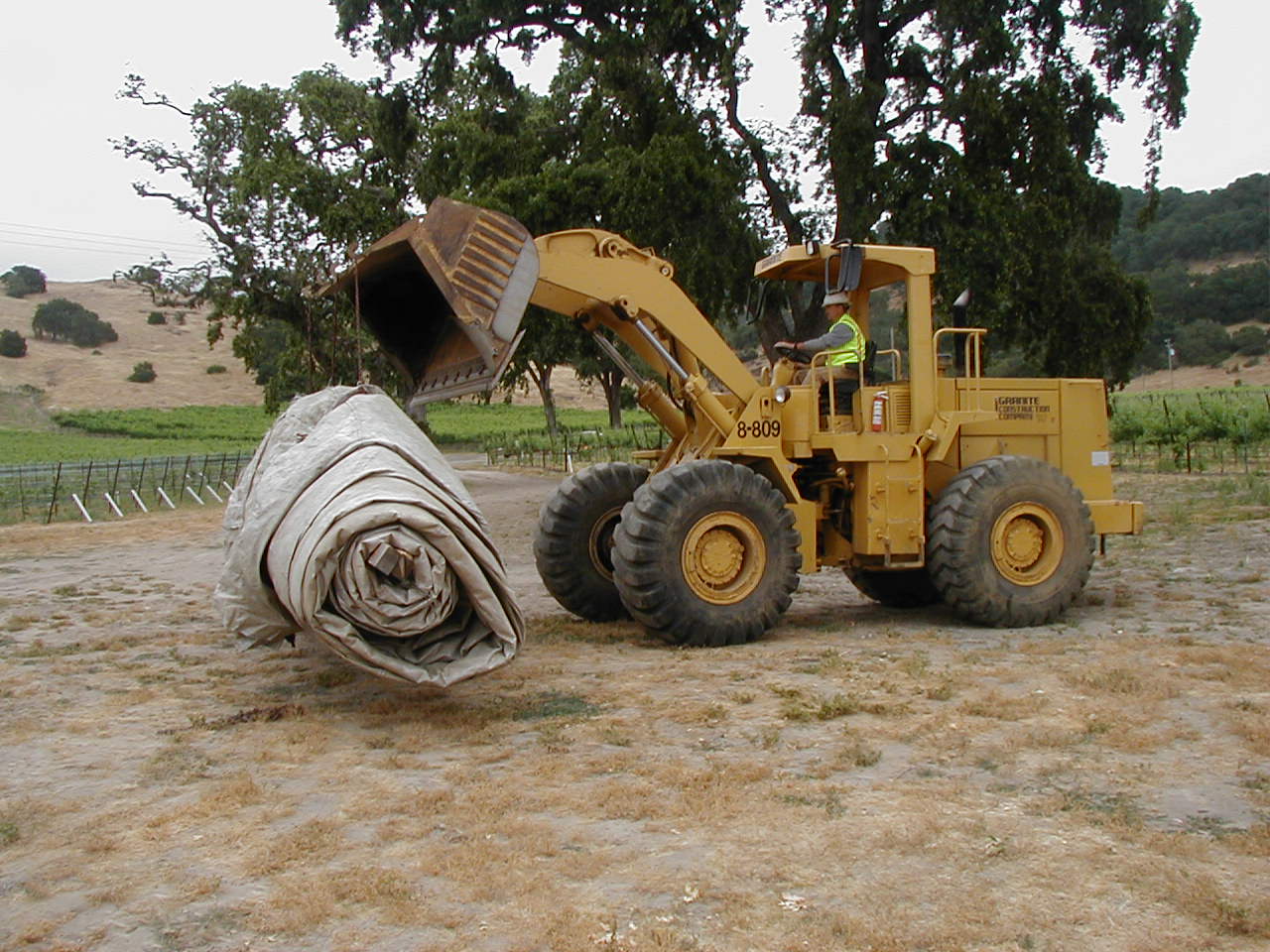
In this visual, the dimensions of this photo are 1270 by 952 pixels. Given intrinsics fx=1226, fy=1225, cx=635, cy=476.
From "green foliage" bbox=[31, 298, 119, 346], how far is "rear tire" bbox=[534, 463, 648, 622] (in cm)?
9891

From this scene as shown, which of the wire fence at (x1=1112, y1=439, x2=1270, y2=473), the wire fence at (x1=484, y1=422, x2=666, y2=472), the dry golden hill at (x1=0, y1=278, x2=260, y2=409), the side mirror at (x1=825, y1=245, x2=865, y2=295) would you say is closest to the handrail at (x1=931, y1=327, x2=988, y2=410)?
the side mirror at (x1=825, y1=245, x2=865, y2=295)

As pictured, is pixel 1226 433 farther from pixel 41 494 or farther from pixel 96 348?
pixel 96 348

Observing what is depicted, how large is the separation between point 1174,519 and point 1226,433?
45.1ft

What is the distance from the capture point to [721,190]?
1692 centimetres

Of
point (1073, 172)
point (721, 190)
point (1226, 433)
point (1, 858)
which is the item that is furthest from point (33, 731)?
point (1226, 433)

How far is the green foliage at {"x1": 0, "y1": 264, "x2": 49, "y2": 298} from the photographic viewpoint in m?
115

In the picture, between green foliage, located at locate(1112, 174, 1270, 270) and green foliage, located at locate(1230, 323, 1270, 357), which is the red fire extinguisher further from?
green foliage, located at locate(1112, 174, 1270, 270)

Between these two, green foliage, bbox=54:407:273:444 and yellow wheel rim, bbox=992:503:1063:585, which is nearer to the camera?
yellow wheel rim, bbox=992:503:1063:585

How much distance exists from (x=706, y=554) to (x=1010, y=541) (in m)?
2.48

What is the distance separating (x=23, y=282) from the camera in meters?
116

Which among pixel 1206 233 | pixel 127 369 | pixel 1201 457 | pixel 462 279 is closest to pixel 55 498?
pixel 462 279

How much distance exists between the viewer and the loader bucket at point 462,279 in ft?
27.7

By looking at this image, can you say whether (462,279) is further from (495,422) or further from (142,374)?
(142,374)

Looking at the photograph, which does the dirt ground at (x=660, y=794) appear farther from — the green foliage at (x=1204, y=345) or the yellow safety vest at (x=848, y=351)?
the green foliage at (x=1204, y=345)
